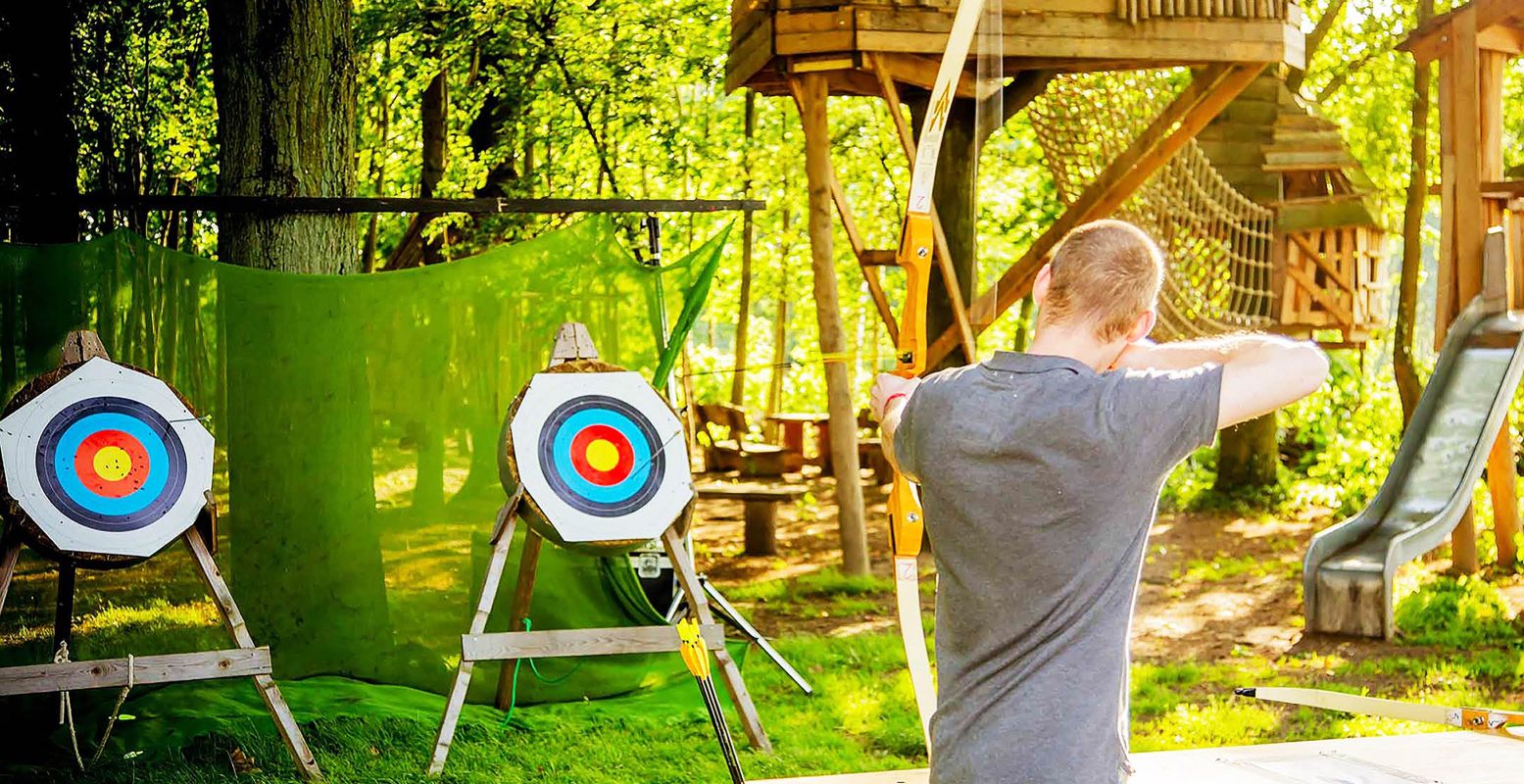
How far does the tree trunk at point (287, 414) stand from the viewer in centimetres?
368

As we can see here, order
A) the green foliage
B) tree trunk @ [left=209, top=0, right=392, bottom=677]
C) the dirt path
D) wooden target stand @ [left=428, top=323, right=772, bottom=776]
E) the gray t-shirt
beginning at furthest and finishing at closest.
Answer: the dirt path, the green foliage, tree trunk @ [left=209, top=0, right=392, bottom=677], wooden target stand @ [left=428, top=323, right=772, bottom=776], the gray t-shirt

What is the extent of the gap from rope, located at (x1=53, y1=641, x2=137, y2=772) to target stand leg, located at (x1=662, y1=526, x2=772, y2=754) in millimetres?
1183

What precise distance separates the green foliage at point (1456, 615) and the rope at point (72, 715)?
3.85m

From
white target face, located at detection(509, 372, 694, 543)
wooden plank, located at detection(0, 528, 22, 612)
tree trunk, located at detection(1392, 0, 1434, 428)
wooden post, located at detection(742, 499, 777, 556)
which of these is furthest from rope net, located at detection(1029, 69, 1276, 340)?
wooden plank, located at detection(0, 528, 22, 612)

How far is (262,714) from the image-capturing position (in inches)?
136

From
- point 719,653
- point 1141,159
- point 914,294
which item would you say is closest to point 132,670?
point 719,653

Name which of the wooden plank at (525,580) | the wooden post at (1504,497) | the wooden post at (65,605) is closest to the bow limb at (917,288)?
the wooden plank at (525,580)

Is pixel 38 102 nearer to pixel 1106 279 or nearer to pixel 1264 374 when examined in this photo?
pixel 1106 279

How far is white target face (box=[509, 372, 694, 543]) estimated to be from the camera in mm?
3303

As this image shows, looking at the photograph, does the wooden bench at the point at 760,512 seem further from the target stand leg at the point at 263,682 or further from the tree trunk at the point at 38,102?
the target stand leg at the point at 263,682

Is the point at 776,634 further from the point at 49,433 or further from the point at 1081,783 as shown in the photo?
the point at 1081,783

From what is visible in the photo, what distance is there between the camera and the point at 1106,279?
1.47 m

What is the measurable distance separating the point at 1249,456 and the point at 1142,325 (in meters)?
6.88

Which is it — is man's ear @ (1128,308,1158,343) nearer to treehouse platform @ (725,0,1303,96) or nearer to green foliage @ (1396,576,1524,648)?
treehouse platform @ (725,0,1303,96)
